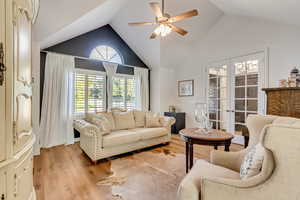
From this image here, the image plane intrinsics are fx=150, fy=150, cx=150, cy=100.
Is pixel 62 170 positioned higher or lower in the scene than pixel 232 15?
lower

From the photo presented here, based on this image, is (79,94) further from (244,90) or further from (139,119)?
(244,90)

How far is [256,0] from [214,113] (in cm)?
290

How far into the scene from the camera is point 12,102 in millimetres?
1074

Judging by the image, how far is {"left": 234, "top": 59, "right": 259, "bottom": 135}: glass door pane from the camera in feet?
12.3

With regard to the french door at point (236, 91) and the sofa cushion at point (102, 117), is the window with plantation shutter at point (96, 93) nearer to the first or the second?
the sofa cushion at point (102, 117)

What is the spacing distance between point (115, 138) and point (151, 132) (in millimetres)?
931

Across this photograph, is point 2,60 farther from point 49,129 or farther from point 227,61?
point 227,61

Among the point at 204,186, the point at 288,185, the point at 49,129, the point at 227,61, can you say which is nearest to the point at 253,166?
the point at 288,185

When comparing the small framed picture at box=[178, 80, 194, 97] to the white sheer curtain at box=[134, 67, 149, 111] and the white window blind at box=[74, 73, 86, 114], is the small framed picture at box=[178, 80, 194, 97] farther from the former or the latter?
the white window blind at box=[74, 73, 86, 114]

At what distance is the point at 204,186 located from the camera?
3.51ft

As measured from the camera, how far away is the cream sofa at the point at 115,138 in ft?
9.20

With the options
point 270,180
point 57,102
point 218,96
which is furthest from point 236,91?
point 57,102

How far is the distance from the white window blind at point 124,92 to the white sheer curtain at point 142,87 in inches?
7.2

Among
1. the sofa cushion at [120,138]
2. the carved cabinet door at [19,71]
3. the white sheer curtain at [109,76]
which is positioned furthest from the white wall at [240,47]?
the carved cabinet door at [19,71]
